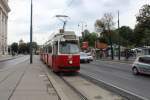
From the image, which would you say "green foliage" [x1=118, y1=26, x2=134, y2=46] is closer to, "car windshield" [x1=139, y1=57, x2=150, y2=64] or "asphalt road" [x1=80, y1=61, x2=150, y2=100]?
"asphalt road" [x1=80, y1=61, x2=150, y2=100]

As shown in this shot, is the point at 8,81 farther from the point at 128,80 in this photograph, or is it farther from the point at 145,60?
the point at 145,60

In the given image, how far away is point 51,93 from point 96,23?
244 ft

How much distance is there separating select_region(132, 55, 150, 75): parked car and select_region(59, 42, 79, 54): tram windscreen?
4601 millimetres

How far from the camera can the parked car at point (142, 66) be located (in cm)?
2481

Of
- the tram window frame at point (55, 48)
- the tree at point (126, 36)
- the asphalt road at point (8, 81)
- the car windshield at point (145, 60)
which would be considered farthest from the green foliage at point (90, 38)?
the car windshield at point (145, 60)

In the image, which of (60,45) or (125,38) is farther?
(125,38)

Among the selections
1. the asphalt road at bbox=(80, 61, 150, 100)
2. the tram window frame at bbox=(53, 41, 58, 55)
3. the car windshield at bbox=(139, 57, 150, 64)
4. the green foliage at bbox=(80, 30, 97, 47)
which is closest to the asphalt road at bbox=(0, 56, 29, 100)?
the tram window frame at bbox=(53, 41, 58, 55)

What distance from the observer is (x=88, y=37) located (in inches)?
5655

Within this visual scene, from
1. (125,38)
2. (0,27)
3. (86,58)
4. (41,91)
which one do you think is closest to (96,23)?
(86,58)

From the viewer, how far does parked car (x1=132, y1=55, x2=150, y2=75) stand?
977 inches

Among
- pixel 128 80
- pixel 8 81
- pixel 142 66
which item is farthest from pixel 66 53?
pixel 8 81

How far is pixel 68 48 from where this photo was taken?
25406 millimetres

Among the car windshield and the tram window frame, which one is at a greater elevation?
the tram window frame

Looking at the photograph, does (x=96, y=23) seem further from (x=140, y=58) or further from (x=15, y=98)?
(x=15, y=98)
